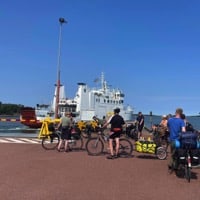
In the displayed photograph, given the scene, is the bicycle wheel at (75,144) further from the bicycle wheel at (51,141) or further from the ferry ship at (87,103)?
the ferry ship at (87,103)

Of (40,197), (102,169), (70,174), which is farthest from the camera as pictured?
(102,169)

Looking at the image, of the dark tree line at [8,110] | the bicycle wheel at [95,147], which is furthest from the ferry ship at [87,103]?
the dark tree line at [8,110]

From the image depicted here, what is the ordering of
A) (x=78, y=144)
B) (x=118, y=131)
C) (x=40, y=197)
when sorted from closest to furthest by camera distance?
(x=40, y=197) < (x=118, y=131) < (x=78, y=144)

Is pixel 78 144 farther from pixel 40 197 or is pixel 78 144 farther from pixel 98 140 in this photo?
pixel 40 197

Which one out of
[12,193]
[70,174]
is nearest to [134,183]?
[70,174]

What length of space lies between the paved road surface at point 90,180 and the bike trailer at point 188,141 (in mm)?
813

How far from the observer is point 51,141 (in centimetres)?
1655

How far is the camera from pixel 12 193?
744cm

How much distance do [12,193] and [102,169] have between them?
3.57m

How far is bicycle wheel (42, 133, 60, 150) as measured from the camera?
639 inches

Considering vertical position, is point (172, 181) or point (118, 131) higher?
point (118, 131)

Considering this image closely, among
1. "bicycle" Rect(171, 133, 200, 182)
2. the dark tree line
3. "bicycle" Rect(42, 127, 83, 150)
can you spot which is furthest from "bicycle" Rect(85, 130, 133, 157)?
the dark tree line

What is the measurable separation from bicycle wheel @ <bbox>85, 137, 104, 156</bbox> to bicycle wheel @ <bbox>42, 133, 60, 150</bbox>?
2.70 m

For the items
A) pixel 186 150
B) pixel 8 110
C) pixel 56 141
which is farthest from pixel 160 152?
pixel 8 110
